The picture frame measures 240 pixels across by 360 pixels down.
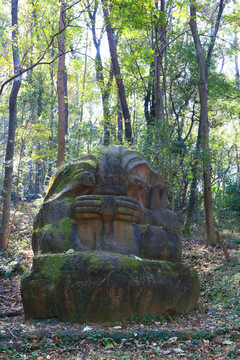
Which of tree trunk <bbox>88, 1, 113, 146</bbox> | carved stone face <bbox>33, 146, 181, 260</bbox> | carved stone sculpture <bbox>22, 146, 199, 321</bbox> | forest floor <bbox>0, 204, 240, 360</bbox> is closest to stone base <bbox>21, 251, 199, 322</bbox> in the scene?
carved stone sculpture <bbox>22, 146, 199, 321</bbox>

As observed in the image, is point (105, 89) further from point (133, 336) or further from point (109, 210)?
point (133, 336)

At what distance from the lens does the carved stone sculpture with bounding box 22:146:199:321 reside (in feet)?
17.4

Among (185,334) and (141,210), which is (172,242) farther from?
(185,334)

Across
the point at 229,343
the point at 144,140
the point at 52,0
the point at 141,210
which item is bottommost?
the point at 229,343

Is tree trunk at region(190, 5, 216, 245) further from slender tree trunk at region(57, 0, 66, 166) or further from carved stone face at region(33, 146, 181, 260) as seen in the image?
slender tree trunk at region(57, 0, 66, 166)

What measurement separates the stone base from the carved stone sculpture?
0.01 meters

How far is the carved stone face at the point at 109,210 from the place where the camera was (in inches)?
236

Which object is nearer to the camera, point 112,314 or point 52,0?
point 112,314

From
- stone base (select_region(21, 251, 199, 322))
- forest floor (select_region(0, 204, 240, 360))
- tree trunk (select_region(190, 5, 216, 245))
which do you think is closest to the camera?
forest floor (select_region(0, 204, 240, 360))

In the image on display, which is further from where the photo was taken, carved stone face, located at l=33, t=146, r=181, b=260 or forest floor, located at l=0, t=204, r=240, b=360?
carved stone face, located at l=33, t=146, r=181, b=260

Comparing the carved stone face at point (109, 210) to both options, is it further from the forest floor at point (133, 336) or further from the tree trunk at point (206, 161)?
the tree trunk at point (206, 161)

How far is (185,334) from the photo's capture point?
4.91 m

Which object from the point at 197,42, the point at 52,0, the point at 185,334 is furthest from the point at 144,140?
the point at 185,334

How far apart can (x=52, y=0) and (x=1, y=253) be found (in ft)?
22.6
